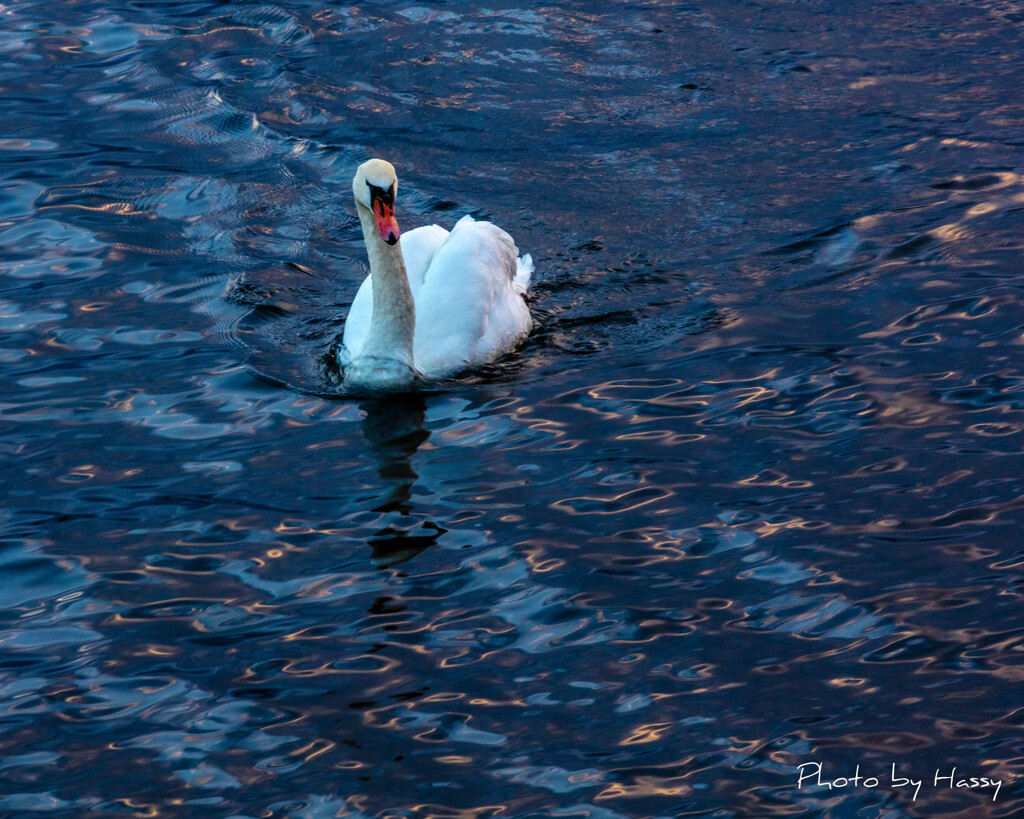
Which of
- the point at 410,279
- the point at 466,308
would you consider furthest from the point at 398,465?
the point at 410,279

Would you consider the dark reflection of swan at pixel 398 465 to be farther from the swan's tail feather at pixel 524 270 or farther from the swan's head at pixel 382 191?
the swan's tail feather at pixel 524 270

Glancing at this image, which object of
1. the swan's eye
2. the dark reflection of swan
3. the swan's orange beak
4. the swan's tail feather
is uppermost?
the swan's eye

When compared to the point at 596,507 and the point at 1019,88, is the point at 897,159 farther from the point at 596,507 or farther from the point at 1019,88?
the point at 596,507

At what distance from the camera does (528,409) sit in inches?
324

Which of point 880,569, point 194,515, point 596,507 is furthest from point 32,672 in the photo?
point 880,569

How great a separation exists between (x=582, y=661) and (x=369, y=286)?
427 cm

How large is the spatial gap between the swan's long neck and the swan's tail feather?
165cm

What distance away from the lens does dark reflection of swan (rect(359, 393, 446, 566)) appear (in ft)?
22.9

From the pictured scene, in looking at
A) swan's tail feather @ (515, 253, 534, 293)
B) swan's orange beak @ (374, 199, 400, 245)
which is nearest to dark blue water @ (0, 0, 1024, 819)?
swan's tail feather @ (515, 253, 534, 293)

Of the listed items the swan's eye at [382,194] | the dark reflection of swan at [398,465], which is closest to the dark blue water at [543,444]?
the dark reflection of swan at [398,465]

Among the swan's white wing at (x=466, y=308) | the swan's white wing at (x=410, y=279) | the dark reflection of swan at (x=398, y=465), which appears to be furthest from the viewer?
the swan's white wing at (x=410, y=279)

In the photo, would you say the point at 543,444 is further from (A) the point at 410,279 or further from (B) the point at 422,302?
(A) the point at 410,279

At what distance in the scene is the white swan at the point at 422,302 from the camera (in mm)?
8586

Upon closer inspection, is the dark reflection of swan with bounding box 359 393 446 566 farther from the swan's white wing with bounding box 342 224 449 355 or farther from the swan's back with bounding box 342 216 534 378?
the swan's white wing with bounding box 342 224 449 355
